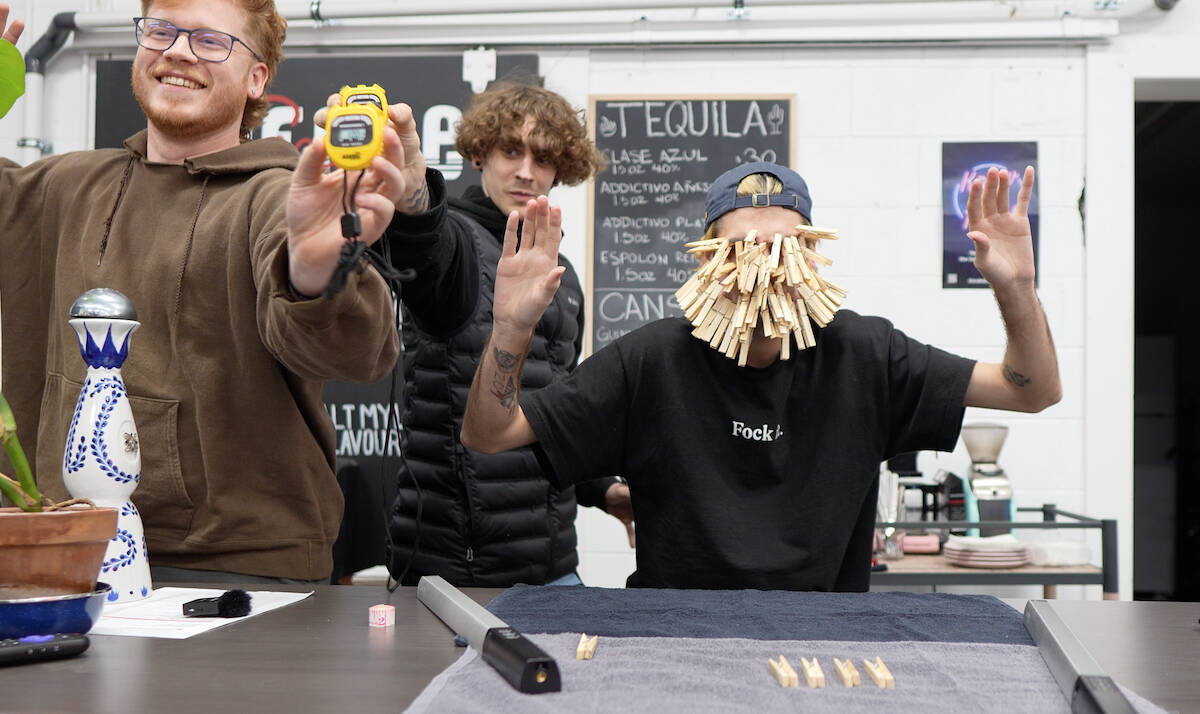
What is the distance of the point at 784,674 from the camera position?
0.94 m

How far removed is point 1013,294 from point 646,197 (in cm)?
215

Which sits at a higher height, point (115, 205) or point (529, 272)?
point (115, 205)

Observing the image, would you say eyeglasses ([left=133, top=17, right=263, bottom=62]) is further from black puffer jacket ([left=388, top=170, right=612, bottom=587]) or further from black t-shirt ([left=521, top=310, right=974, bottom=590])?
black t-shirt ([left=521, top=310, right=974, bottom=590])

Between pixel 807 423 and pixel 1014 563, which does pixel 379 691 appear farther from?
pixel 1014 563

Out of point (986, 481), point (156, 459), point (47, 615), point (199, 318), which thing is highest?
point (199, 318)

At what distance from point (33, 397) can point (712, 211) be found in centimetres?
118

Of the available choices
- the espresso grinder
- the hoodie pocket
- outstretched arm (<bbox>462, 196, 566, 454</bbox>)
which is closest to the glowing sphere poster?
the espresso grinder

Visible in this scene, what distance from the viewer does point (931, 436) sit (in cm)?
181

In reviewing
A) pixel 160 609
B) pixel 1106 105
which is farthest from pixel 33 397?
pixel 1106 105

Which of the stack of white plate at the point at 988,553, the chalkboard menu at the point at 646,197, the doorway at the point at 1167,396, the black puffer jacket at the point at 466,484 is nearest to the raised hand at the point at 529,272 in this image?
the black puffer jacket at the point at 466,484

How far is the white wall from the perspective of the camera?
140 inches

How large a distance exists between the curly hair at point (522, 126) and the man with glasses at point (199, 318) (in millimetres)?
632

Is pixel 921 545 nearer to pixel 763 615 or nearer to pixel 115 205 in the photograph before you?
pixel 763 615

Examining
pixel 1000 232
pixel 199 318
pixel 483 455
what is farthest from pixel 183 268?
pixel 1000 232
